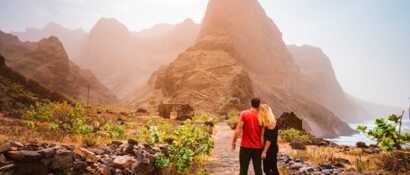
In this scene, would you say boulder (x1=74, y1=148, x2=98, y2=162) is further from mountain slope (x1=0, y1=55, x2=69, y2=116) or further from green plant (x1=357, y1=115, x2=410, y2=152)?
mountain slope (x1=0, y1=55, x2=69, y2=116)

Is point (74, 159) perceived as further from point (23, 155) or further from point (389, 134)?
point (389, 134)

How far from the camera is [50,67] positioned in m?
115

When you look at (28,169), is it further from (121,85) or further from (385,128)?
(121,85)

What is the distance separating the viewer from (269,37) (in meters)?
171

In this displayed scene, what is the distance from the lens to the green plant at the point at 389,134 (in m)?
8.88

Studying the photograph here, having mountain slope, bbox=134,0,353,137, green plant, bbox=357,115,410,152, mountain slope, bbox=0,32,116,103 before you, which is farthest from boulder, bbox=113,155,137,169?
mountain slope, bbox=0,32,116,103

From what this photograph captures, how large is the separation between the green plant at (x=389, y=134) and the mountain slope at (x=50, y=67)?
10900cm

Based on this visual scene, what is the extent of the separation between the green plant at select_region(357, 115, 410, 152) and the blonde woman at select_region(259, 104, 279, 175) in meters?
3.53

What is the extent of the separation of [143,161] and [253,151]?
8.84ft

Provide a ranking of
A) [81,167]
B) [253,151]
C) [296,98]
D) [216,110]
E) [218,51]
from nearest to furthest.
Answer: [81,167]
[253,151]
[216,110]
[218,51]
[296,98]

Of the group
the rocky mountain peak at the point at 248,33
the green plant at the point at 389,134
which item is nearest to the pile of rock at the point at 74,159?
the green plant at the point at 389,134

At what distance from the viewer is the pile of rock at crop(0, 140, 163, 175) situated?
5352 millimetres

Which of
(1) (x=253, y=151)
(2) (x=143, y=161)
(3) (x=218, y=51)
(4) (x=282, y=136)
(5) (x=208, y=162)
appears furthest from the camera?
(3) (x=218, y=51)

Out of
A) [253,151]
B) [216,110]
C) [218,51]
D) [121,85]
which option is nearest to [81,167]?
[253,151]
